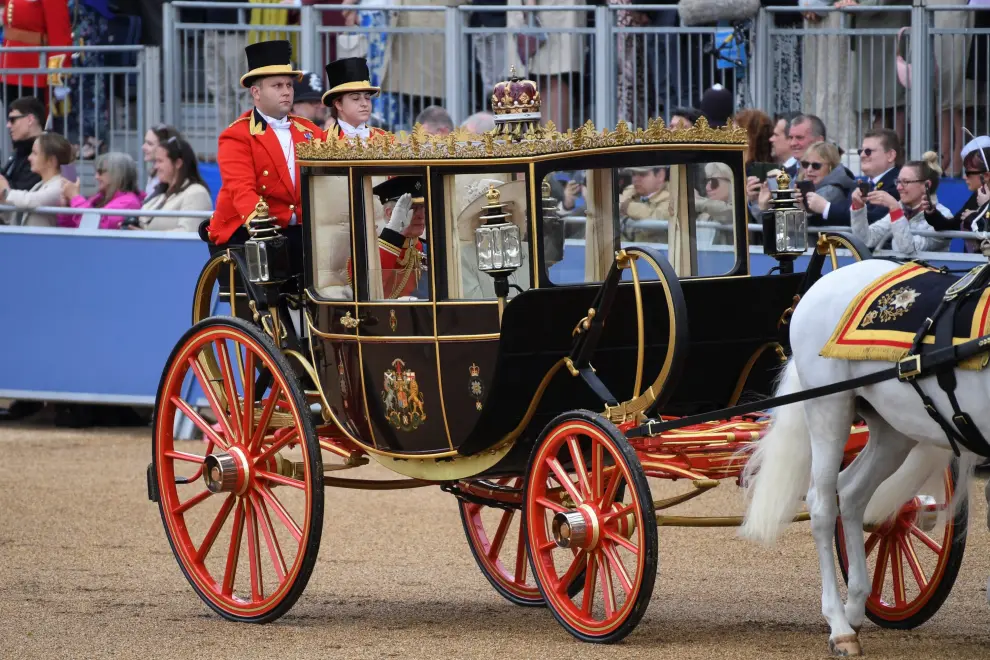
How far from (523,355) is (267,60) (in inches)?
87.7

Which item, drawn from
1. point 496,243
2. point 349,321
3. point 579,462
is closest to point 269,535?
point 349,321

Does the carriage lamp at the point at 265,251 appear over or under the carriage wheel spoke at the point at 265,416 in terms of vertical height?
over

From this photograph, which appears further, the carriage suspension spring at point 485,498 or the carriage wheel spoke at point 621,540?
the carriage suspension spring at point 485,498

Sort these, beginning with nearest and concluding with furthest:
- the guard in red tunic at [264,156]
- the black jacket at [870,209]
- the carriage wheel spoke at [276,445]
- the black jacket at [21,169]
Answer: the carriage wheel spoke at [276,445] → the guard in red tunic at [264,156] → the black jacket at [870,209] → the black jacket at [21,169]

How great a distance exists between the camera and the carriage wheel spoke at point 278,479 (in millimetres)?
6424

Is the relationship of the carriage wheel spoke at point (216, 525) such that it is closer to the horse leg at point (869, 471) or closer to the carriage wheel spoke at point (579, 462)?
the carriage wheel spoke at point (579, 462)

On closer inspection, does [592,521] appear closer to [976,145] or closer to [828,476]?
[828,476]

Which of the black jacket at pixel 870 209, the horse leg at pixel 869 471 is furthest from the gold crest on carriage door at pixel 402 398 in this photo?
the black jacket at pixel 870 209

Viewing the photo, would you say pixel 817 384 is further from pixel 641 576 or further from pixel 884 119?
Result: pixel 884 119

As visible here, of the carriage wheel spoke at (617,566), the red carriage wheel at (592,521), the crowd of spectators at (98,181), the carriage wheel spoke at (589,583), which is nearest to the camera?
the red carriage wheel at (592,521)

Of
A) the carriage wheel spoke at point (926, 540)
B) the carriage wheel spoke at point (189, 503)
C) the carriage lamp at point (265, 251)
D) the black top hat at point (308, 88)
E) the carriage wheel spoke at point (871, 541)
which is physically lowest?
the carriage wheel spoke at point (871, 541)

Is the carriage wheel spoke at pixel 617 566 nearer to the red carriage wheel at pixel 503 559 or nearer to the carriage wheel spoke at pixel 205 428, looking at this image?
the red carriage wheel at pixel 503 559

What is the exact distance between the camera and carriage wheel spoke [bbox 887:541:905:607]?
622 cm

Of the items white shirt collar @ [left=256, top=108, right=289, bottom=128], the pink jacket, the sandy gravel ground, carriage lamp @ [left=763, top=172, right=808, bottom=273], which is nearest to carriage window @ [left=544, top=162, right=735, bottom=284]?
carriage lamp @ [left=763, top=172, right=808, bottom=273]
